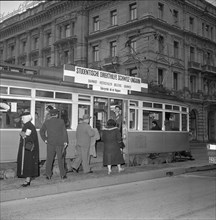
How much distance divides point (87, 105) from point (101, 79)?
1.00 metres

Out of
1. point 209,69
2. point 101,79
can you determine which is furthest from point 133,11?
point 101,79

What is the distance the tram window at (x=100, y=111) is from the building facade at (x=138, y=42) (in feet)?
64.2

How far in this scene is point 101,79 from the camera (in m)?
11.0

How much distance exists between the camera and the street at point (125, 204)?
5.61 metres

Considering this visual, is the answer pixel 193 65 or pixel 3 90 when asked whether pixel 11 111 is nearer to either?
pixel 3 90

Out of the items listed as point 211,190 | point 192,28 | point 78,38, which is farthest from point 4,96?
point 192,28

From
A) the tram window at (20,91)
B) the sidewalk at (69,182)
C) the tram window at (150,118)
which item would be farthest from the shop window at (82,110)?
the tram window at (150,118)

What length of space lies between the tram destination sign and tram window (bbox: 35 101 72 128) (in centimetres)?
86

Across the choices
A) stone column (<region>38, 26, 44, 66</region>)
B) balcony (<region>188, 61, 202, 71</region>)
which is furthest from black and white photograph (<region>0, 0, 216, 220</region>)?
stone column (<region>38, 26, 44, 66</region>)

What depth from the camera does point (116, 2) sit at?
36.1m

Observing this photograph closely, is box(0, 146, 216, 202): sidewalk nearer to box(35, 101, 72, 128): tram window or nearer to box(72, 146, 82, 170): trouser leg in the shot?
box(72, 146, 82, 170): trouser leg

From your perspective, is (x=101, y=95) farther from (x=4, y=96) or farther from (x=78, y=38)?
(x=78, y=38)

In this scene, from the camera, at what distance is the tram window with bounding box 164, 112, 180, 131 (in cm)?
1376

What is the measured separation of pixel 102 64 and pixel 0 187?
30.6m
